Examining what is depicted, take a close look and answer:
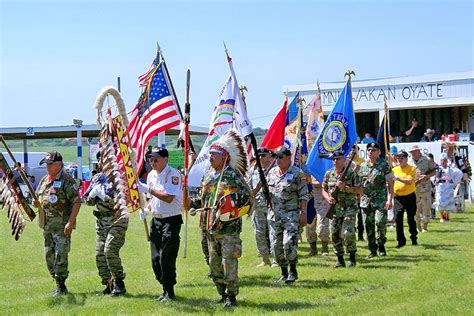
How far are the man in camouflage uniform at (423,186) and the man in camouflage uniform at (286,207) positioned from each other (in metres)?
7.31

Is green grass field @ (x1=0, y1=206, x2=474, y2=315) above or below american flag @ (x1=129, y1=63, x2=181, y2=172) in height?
below

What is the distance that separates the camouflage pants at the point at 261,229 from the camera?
45.4 ft

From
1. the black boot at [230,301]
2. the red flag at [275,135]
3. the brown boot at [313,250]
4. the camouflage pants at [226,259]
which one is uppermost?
the red flag at [275,135]

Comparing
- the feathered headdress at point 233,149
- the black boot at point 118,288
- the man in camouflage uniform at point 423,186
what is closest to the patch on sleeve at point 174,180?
the feathered headdress at point 233,149

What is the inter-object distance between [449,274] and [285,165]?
308 centimetres

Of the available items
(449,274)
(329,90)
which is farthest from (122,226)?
(329,90)

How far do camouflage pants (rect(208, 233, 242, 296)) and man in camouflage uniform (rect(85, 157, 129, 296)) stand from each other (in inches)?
56.1

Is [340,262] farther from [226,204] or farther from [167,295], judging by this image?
[226,204]

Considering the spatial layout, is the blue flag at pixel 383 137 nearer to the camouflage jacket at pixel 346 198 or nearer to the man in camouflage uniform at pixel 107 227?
the camouflage jacket at pixel 346 198

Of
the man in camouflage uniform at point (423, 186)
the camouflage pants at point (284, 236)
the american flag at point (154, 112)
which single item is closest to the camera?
the camouflage pants at point (284, 236)

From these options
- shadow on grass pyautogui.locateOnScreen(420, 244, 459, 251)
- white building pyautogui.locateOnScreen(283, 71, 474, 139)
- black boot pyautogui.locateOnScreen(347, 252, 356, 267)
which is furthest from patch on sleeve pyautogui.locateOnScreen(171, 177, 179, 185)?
white building pyautogui.locateOnScreen(283, 71, 474, 139)

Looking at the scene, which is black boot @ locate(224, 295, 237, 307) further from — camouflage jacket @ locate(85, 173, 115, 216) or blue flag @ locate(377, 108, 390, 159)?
blue flag @ locate(377, 108, 390, 159)

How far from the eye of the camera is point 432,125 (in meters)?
41.9

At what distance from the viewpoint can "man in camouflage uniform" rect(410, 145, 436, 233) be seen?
18.7m
